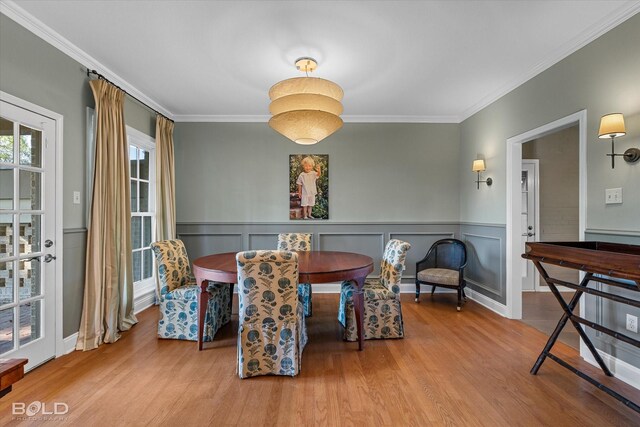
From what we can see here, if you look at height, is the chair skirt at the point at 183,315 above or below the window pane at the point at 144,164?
below

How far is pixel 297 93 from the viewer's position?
253 centimetres

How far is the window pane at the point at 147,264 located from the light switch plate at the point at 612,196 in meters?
4.75

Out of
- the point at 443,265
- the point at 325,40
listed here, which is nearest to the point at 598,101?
the point at 325,40

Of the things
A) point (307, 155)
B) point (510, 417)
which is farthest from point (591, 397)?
point (307, 155)

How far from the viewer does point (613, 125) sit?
84.7 inches

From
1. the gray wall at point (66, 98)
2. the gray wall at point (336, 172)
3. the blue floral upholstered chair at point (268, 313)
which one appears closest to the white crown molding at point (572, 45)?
the gray wall at point (336, 172)

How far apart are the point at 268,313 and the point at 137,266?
99.2 inches

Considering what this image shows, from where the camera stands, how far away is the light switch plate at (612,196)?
227 centimetres

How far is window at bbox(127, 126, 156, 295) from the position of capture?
12.5ft

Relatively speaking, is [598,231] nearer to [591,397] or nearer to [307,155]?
[591,397]

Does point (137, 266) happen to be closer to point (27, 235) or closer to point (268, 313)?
point (27, 235)

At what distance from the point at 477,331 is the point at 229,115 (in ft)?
13.6

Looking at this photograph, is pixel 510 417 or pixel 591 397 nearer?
pixel 510 417

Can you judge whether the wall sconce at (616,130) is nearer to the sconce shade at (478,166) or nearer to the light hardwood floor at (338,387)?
the light hardwood floor at (338,387)
